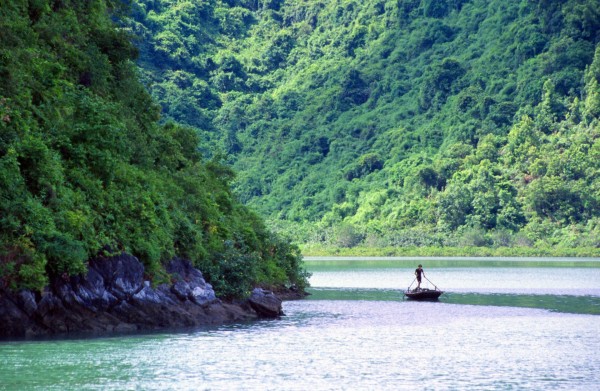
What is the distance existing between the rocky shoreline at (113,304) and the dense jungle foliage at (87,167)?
23.9 inches

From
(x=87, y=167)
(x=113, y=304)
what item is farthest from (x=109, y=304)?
(x=87, y=167)

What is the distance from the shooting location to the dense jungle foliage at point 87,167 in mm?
34625

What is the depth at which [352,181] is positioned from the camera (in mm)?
166125

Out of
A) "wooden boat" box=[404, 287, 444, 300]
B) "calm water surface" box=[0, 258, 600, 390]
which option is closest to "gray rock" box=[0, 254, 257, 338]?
"calm water surface" box=[0, 258, 600, 390]

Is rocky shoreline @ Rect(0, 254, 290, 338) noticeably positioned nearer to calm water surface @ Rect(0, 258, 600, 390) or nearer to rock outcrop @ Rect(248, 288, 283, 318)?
calm water surface @ Rect(0, 258, 600, 390)

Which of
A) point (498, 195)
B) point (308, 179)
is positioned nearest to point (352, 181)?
point (308, 179)

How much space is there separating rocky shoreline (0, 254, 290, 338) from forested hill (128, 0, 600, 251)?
303 ft

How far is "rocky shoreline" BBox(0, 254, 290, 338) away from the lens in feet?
112

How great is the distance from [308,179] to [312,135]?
12488 millimetres

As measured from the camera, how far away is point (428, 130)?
167375 mm

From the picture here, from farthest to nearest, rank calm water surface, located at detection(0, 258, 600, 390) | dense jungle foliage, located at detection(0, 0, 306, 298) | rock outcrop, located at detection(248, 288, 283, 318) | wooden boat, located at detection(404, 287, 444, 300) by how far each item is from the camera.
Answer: wooden boat, located at detection(404, 287, 444, 300) → rock outcrop, located at detection(248, 288, 283, 318) → dense jungle foliage, located at detection(0, 0, 306, 298) → calm water surface, located at detection(0, 258, 600, 390)

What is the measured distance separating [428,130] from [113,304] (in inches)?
5266

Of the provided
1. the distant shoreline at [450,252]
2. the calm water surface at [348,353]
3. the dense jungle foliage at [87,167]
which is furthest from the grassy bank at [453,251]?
the dense jungle foliage at [87,167]

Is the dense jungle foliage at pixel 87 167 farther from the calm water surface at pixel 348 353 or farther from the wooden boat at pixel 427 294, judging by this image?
the wooden boat at pixel 427 294
